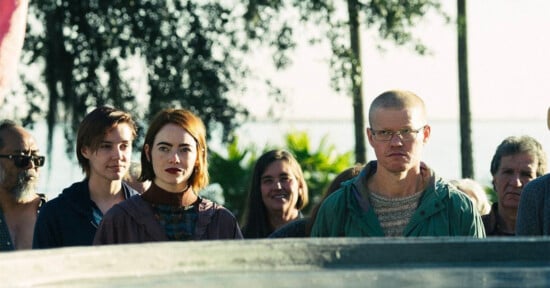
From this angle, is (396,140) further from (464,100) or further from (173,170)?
(464,100)

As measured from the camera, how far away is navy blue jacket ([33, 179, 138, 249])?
5.46m

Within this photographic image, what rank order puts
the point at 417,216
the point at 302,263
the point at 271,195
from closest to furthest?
the point at 302,263, the point at 417,216, the point at 271,195

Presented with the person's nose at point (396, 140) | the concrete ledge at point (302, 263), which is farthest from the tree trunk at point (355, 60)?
the concrete ledge at point (302, 263)

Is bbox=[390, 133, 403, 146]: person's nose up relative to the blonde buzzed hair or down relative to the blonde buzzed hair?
down

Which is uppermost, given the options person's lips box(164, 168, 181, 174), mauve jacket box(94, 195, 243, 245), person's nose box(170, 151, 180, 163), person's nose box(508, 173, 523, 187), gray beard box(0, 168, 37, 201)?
person's nose box(170, 151, 180, 163)

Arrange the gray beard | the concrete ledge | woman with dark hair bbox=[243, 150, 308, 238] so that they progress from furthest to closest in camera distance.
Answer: woman with dark hair bbox=[243, 150, 308, 238], the gray beard, the concrete ledge

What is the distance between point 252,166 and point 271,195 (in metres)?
8.61

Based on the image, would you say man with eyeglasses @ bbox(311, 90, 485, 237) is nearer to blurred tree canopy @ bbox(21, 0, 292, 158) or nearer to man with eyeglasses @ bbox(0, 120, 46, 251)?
man with eyeglasses @ bbox(0, 120, 46, 251)

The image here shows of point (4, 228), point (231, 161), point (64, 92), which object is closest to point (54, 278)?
point (4, 228)

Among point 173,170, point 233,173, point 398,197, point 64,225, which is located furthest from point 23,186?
point 233,173

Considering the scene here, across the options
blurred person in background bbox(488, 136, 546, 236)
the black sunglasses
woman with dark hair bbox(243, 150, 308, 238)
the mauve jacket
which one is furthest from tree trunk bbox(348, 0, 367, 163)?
the mauve jacket

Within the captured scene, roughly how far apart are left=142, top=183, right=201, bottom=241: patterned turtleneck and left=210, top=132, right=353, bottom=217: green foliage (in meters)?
9.72

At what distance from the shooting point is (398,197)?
16.4ft

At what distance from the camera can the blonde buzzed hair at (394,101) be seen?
4930mm
